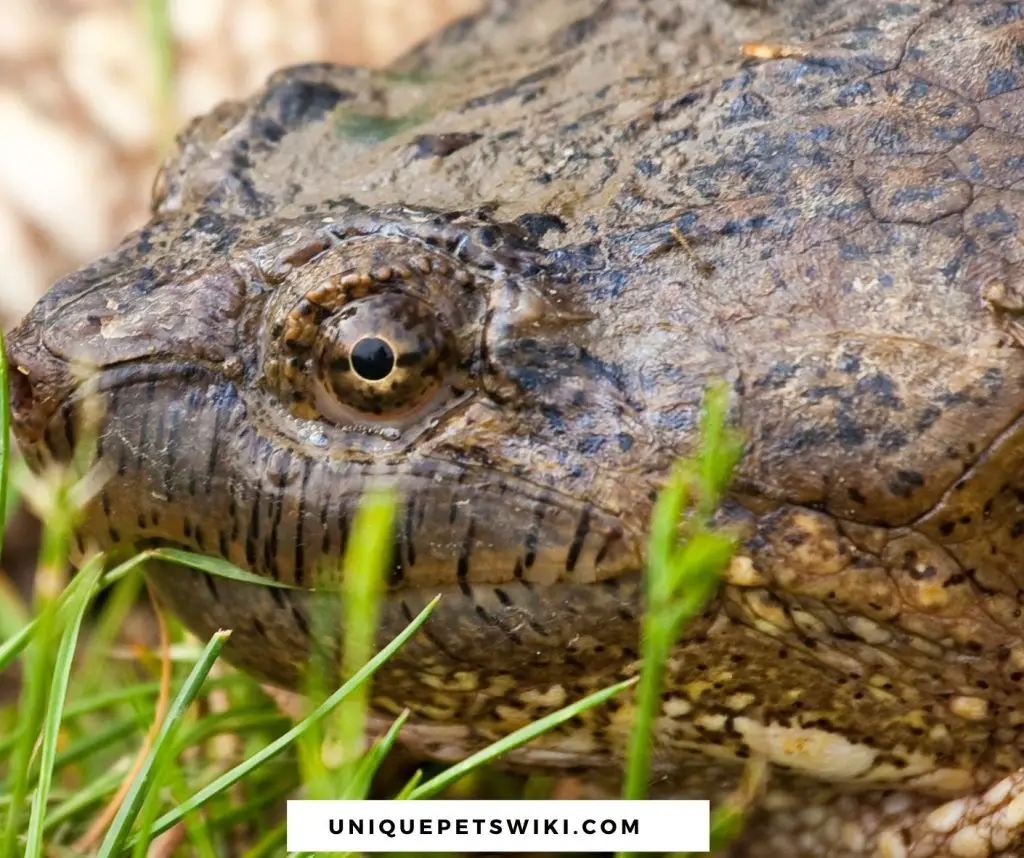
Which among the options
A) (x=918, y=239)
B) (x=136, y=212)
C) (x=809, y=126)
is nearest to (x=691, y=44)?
(x=809, y=126)

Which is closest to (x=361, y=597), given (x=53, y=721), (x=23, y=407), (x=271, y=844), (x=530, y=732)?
(x=530, y=732)

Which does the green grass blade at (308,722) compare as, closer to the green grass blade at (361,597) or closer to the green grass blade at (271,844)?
the green grass blade at (361,597)

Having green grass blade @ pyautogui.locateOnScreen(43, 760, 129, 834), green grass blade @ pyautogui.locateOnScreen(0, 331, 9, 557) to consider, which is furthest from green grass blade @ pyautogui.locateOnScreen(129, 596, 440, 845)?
green grass blade @ pyautogui.locateOnScreen(43, 760, 129, 834)

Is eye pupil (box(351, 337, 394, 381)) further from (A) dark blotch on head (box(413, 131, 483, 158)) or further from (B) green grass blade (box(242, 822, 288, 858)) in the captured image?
(B) green grass blade (box(242, 822, 288, 858))

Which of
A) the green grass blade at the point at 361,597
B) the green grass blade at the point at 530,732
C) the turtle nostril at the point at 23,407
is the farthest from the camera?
the turtle nostril at the point at 23,407

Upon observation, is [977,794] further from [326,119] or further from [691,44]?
[326,119]

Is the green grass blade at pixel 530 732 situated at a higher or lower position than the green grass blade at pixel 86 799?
lower

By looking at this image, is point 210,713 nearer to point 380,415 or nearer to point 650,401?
point 380,415

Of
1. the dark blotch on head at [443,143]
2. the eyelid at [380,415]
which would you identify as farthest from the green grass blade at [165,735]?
the dark blotch on head at [443,143]
